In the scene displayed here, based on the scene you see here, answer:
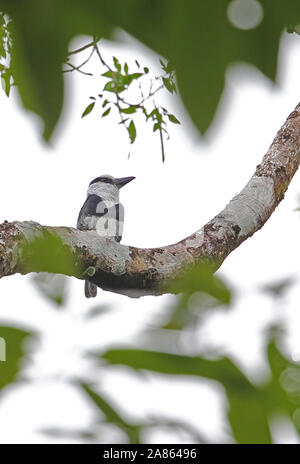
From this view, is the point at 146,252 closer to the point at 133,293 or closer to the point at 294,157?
the point at 133,293

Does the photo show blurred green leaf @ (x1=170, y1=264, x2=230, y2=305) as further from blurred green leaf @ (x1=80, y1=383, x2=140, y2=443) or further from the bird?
the bird

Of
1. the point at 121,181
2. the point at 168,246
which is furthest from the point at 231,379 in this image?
the point at 121,181

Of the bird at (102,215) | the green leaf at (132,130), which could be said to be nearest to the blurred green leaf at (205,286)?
the green leaf at (132,130)

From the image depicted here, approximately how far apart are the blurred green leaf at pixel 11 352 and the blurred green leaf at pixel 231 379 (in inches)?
2.7

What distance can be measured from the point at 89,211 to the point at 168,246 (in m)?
2.67

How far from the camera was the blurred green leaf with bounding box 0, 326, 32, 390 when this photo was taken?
35 cm

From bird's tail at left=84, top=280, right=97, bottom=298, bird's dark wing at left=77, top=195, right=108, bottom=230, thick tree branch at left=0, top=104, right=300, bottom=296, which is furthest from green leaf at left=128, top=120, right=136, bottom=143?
bird's dark wing at left=77, top=195, right=108, bottom=230

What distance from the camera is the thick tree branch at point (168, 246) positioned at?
4.91ft

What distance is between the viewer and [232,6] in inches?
10.6

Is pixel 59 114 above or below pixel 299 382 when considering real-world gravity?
above

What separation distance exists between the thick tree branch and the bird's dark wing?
7.46 ft

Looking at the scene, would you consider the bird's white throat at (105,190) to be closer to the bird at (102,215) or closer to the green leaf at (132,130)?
the bird at (102,215)
